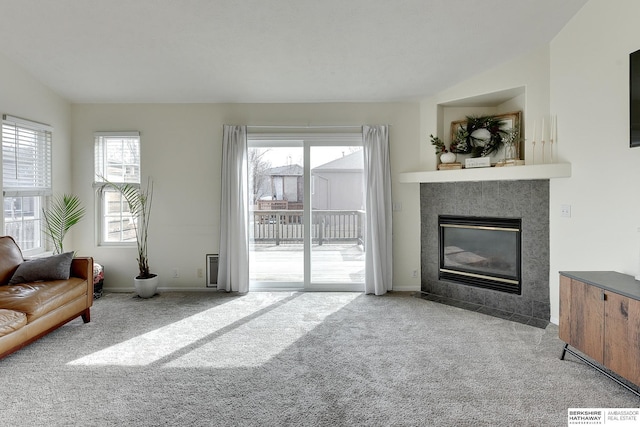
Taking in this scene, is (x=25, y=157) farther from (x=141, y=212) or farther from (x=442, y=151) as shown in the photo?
(x=442, y=151)

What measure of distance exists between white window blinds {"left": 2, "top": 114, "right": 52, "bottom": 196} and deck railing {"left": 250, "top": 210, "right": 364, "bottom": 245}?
2545 mm

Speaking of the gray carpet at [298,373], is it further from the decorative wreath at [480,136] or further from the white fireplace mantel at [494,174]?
the decorative wreath at [480,136]

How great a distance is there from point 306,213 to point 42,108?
11.2ft

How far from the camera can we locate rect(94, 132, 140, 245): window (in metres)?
4.89

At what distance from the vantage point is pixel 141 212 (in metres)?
4.89

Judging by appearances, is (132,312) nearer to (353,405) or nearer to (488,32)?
(353,405)

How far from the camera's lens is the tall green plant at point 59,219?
4.45m

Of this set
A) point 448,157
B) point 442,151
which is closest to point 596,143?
point 448,157

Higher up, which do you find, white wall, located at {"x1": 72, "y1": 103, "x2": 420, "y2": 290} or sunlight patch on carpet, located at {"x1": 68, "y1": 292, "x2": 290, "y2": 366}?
white wall, located at {"x1": 72, "y1": 103, "x2": 420, "y2": 290}

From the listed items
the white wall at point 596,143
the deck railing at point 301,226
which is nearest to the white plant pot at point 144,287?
the deck railing at point 301,226

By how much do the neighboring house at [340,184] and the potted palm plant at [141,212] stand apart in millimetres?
2200

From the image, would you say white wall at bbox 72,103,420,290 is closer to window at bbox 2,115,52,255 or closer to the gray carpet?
window at bbox 2,115,52,255

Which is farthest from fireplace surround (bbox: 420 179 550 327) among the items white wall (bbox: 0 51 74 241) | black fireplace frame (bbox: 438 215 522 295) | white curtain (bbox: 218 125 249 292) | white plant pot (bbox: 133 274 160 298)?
white wall (bbox: 0 51 74 241)

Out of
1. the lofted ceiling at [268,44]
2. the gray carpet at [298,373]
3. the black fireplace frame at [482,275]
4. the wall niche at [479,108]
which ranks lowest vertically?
the gray carpet at [298,373]
